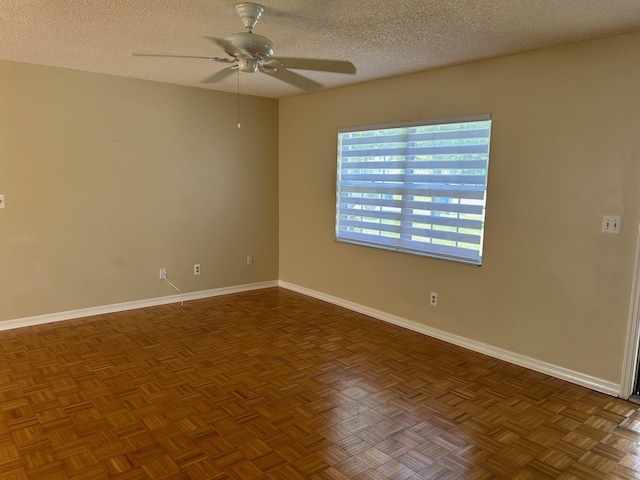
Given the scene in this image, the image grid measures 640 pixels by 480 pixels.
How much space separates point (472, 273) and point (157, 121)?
3246 mm

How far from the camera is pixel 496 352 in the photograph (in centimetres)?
335

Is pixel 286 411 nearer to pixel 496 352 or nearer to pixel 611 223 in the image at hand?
pixel 496 352

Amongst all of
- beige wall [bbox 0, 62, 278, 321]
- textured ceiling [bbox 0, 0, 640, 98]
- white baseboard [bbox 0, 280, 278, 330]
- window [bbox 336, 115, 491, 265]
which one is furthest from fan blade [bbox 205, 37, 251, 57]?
white baseboard [bbox 0, 280, 278, 330]

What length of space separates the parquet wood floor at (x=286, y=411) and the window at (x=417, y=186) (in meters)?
0.87

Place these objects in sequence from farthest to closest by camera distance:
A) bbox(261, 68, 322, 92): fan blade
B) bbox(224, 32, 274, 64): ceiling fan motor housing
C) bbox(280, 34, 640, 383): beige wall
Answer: bbox(261, 68, 322, 92): fan blade
bbox(280, 34, 640, 383): beige wall
bbox(224, 32, 274, 64): ceiling fan motor housing

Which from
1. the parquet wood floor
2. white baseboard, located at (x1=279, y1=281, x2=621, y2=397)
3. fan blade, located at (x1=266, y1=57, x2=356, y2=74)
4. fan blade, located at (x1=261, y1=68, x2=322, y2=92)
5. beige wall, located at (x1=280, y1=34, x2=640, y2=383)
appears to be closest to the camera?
the parquet wood floor

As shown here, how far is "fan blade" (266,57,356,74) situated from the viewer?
310 centimetres

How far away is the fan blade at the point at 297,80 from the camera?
367 centimetres

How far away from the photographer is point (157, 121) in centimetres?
433

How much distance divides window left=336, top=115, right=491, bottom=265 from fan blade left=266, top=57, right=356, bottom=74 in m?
0.71

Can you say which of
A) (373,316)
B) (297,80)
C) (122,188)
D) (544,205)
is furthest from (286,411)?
(297,80)

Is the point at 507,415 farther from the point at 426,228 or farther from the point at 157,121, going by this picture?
the point at 157,121

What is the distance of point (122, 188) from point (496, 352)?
3.58m

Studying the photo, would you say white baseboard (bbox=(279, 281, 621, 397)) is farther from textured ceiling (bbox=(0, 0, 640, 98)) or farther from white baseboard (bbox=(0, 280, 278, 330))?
textured ceiling (bbox=(0, 0, 640, 98))
